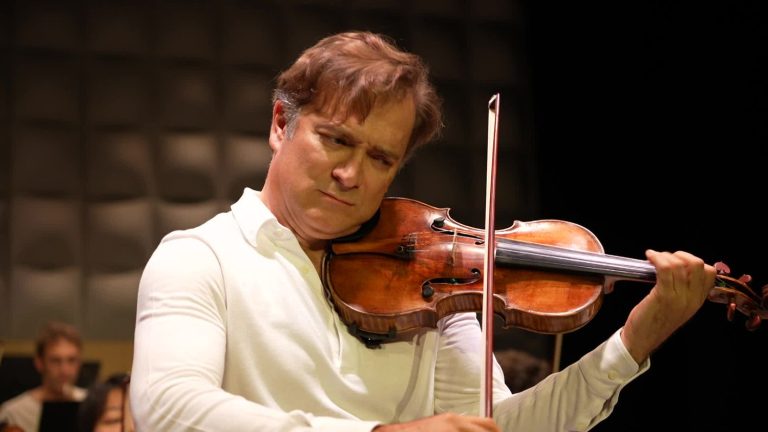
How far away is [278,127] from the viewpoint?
1.47m

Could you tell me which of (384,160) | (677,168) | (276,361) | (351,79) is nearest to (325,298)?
(276,361)

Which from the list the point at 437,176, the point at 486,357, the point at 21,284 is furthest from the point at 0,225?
the point at 486,357

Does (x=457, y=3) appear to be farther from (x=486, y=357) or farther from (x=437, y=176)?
(x=486, y=357)

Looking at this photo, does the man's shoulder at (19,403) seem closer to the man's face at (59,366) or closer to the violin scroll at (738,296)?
the man's face at (59,366)

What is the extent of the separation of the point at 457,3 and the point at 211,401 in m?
2.43

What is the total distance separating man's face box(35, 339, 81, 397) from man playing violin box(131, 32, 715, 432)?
1.44m

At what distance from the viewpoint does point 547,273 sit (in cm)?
138

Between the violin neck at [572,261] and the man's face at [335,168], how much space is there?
0.78 ft

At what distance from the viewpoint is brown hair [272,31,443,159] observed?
1.35 metres

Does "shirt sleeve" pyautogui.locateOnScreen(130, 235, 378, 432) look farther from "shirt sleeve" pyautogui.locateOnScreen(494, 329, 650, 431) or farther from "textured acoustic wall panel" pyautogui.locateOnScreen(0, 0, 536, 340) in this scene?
"textured acoustic wall panel" pyautogui.locateOnScreen(0, 0, 536, 340)

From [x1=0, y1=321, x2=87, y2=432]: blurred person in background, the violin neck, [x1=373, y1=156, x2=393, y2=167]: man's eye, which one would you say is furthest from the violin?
[x1=0, y1=321, x2=87, y2=432]: blurred person in background

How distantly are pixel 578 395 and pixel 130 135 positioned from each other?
6.31 ft

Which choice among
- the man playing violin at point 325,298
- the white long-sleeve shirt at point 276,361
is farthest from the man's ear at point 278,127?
the white long-sleeve shirt at point 276,361

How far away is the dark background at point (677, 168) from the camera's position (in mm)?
2207
